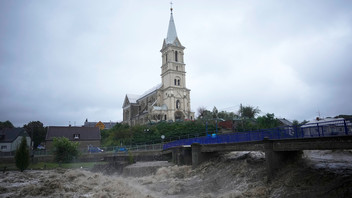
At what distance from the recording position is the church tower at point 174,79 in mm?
82312

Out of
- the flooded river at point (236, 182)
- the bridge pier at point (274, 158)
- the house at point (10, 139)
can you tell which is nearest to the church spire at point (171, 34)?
the house at point (10, 139)

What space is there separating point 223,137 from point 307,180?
37.5 feet

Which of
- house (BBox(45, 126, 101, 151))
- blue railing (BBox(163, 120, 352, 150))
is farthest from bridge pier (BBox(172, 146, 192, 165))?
house (BBox(45, 126, 101, 151))

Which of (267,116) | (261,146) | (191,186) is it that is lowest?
(191,186)

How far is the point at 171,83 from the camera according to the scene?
277ft

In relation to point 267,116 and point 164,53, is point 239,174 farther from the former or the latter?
point 164,53


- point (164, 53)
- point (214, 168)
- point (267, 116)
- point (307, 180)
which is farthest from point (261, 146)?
point (164, 53)

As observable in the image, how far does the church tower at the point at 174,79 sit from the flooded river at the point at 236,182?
52050 mm

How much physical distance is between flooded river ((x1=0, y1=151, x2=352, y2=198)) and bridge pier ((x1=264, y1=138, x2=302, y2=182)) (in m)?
0.50

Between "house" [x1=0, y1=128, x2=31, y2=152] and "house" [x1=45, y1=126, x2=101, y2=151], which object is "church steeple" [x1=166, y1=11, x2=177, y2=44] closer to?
"house" [x1=45, y1=126, x2=101, y2=151]

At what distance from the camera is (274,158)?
18.4m

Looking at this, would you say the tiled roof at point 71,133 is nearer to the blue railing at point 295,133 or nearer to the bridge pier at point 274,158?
the blue railing at point 295,133

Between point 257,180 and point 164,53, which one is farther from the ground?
point 164,53

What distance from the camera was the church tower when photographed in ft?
270
